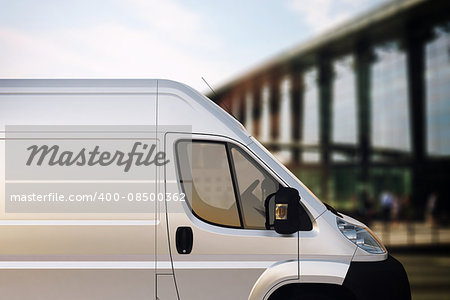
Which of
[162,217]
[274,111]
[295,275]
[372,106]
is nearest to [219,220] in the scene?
[162,217]

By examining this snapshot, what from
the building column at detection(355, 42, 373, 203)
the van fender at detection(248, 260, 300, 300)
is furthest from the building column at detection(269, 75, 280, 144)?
the van fender at detection(248, 260, 300, 300)

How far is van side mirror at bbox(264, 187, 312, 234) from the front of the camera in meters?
4.00

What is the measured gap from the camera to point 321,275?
13.9 ft

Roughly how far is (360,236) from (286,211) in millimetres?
694

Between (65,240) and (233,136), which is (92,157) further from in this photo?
(233,136)

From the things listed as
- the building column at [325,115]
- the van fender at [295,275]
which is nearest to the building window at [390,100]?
the building column at [325,115]

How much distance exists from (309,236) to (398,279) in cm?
78

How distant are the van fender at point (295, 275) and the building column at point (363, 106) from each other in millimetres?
36863

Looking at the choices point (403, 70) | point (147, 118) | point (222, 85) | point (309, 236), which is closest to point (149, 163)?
point (147, 118)

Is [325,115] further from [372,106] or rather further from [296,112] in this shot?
[372,106]

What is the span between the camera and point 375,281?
4.30m

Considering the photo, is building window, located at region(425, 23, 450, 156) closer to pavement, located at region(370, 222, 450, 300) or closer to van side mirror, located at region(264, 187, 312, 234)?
pavement, located at region(370, 222, 450, 300)

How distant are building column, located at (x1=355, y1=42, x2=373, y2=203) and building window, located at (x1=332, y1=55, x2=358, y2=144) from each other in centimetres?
59

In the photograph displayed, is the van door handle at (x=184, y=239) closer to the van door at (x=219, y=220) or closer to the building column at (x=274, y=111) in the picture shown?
the van door at (x=219, y=220)
